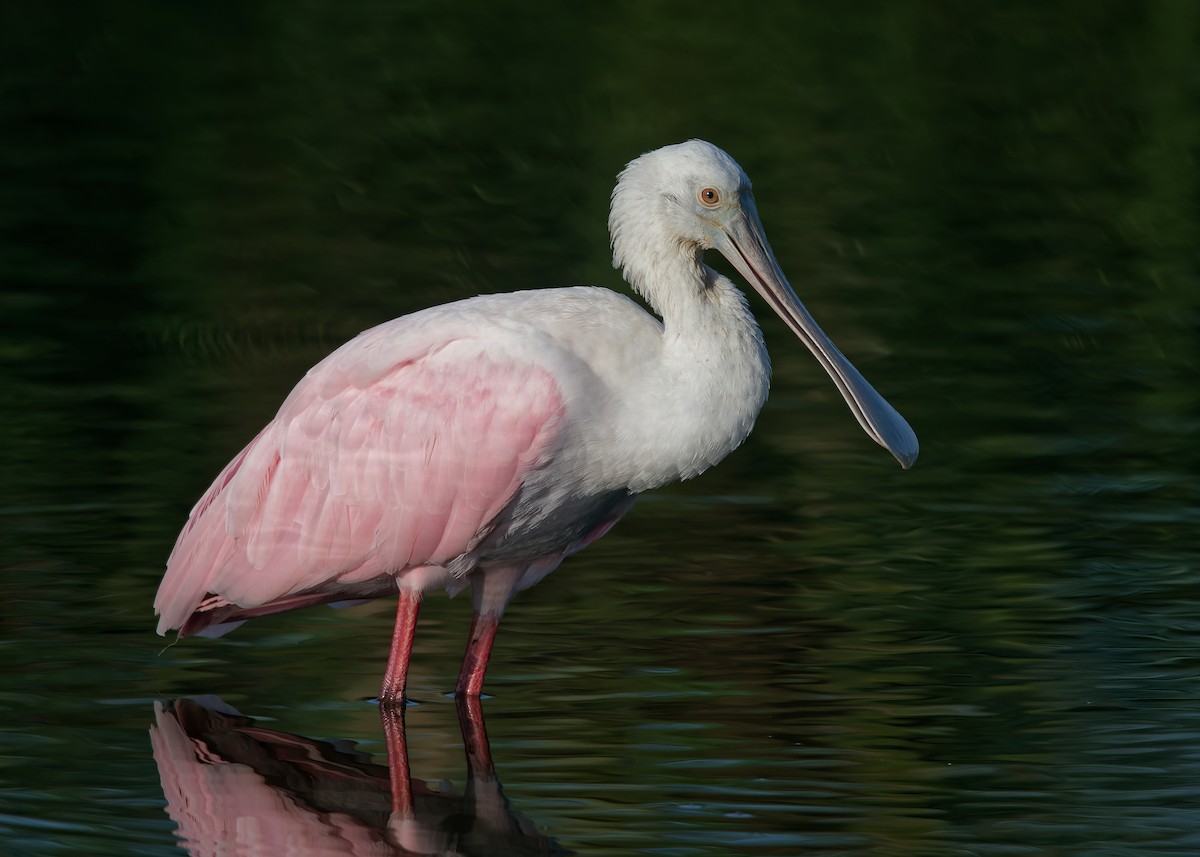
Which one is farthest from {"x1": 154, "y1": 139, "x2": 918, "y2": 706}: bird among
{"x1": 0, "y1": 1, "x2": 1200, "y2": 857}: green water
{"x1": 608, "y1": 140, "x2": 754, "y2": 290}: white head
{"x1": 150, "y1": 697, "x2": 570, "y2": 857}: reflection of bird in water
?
{"x1": 150, "y1": 697, "x2": 570, "y2": 857}: reflection of bird in water

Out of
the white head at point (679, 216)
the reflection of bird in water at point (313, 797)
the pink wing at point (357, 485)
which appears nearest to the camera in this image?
the reflection of bird in water at point (313, 797)

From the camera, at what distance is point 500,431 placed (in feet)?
27.1

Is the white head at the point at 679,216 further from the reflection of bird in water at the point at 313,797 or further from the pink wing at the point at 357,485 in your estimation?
the reflection of bird in water at the point at 313,797

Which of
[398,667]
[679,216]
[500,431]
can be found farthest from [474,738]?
[679,216]

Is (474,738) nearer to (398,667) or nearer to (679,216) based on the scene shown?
(398,667)

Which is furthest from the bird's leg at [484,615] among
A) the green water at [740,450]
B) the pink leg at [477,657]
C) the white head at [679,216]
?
the white head at [679,216]

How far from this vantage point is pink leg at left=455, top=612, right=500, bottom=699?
8.55 metres

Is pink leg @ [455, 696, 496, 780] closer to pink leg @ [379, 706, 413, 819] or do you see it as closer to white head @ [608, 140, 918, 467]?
pink leg @ [379, 706, 413, 819]

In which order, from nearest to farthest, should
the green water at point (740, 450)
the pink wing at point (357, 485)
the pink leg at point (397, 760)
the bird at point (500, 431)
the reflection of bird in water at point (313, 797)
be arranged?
the reflection of bird in water at point (313, 797), the pink leg at point (397, 760), the green water at point (740, 450), the bird at point (500, 431), the pink wing at point (357, 485)

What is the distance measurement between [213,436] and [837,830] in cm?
638

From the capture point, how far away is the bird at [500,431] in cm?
820

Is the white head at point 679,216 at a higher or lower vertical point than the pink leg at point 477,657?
higher

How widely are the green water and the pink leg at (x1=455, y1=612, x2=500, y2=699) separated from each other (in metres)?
0.10

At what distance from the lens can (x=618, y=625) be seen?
9.48 metres
